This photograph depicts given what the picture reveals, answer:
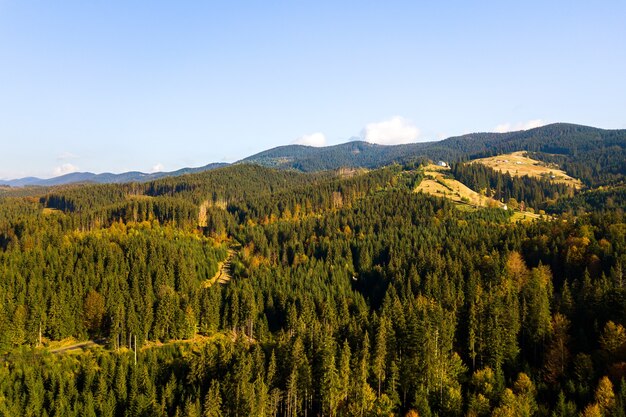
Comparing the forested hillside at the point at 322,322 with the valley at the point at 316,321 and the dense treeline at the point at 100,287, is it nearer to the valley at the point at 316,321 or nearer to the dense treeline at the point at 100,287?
the valley at the point at 316,321

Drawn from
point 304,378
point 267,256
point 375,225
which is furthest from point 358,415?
point 375,225

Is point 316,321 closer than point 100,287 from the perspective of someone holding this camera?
Yes

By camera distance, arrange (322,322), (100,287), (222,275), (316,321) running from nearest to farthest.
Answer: (316,321), (322,322), (100,287), (222,275)

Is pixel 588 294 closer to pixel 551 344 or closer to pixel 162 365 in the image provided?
pixel 551 344

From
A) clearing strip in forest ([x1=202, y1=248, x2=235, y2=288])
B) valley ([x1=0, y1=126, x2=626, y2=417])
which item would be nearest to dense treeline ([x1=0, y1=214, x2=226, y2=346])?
valley ([x1=0, y1=126, x2=626, y2=417])

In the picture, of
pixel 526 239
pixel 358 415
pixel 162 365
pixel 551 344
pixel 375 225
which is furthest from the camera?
pixel 375 225

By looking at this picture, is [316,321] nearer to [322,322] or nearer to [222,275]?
[322,322]

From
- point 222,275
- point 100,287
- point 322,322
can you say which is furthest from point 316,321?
point 222,275

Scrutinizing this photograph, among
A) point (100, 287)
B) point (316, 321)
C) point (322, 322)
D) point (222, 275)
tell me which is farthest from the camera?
point (222, 275)
